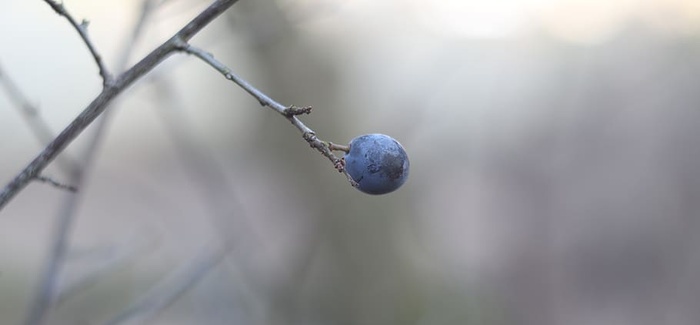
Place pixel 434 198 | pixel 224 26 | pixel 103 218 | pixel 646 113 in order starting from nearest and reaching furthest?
pixel 224 26 → pixel 434 198 → pixel 646 113 → pixel 103 218

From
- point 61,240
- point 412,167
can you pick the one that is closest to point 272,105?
point 61,240

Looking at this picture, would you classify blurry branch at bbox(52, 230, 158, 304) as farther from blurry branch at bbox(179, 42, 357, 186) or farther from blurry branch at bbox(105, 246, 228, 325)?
blurry branch at bbox(179, 42, 357, 186)

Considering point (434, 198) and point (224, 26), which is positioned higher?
point (434, 198)

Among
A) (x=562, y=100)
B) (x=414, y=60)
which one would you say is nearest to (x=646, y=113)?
(x=562, y=100)

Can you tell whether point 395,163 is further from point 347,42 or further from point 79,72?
point 79,72

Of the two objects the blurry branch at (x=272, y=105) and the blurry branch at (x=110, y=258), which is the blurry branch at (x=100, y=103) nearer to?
the blurry branch at (x=272, y=105)

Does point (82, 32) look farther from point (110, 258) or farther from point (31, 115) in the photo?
point (110, 258)
